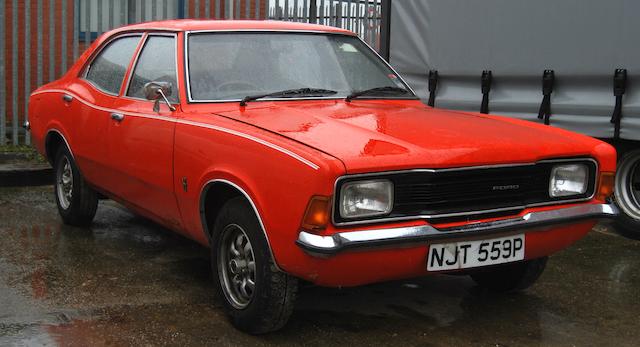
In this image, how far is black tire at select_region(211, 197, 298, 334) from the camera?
150 inches

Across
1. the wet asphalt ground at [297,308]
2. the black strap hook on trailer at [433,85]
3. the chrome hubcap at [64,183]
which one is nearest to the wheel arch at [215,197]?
the wet asphalt ground at [297,308]

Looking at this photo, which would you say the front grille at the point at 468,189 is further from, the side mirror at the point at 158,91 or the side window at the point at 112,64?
the side window at the point at 112,64

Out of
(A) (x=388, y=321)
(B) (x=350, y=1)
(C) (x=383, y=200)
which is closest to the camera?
(C) (x=383, y=200)

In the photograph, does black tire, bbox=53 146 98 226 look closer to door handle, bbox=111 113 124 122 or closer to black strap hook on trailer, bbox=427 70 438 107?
door handle, bbox=111 113 124 122

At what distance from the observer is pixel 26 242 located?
19.3 ft

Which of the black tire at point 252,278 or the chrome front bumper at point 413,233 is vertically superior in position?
the chrome front bumper at point 413,233

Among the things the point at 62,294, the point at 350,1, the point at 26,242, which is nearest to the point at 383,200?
the point at 62,294

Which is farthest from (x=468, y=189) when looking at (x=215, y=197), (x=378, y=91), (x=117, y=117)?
(x=117, y=117)

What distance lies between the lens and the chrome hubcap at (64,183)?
6301 mm

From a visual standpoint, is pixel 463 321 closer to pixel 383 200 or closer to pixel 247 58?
pixel 383 200

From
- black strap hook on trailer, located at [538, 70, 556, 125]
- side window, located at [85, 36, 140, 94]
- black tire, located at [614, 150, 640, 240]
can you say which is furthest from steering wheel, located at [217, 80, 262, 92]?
black tire, located at [614, 150, 640, 240]

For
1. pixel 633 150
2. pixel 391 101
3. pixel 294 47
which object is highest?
pixel 294 47

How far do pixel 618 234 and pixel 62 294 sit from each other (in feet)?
14.3

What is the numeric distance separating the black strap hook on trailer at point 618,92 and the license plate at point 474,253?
2578 millimetres
